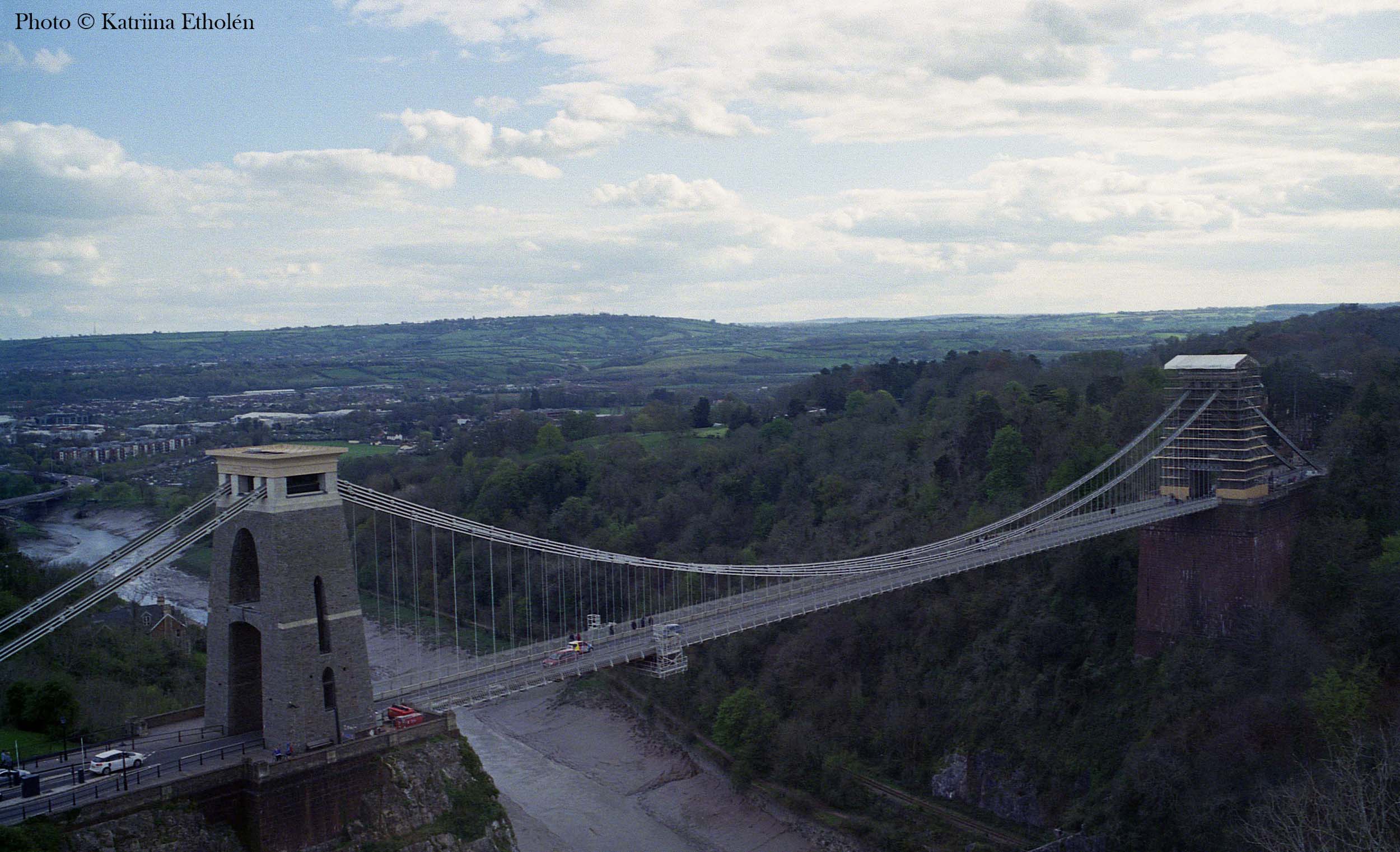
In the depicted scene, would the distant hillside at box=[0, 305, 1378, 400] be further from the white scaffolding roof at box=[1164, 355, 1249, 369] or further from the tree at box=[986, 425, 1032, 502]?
the white scaffolding roof at box=[1164, 355, 1249, 369]

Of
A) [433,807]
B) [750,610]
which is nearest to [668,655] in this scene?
[750,610]

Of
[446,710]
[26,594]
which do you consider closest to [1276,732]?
[446,710]

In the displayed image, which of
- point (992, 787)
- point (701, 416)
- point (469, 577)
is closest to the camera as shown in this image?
point (992, 787)

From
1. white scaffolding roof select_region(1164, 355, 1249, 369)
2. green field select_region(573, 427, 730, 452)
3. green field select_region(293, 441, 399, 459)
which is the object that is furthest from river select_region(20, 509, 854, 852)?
green field select_region(573, 427, 730, 452)

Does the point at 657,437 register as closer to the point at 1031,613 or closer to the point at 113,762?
the point at 1031,613

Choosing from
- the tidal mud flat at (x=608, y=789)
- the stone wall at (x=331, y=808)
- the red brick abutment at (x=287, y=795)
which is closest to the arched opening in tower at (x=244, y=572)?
the red brick abutment at (x=287, y=795)

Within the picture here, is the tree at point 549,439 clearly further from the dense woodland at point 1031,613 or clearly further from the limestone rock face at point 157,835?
the limestone rock face at point 157,835

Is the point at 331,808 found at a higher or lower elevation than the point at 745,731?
higher
